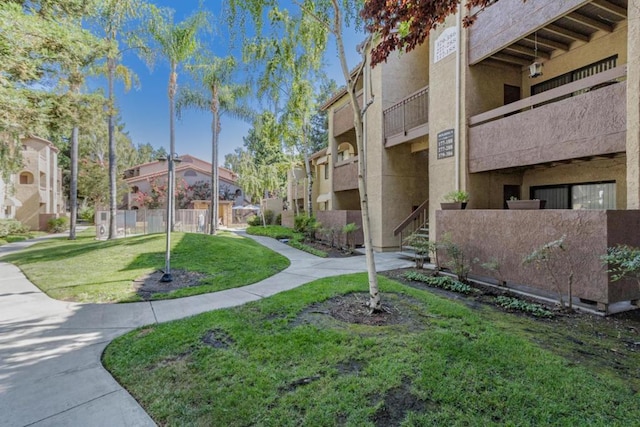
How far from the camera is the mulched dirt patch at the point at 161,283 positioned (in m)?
7.40

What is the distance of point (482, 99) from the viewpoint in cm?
963

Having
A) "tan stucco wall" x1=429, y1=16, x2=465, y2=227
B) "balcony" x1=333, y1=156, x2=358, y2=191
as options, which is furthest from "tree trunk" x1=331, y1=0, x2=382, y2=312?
"balcony" x1=333, y1=156, x2=358, y2=191

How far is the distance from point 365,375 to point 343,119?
1581cm

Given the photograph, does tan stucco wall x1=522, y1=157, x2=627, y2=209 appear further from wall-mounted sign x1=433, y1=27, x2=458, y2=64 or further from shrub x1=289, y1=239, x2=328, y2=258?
shrub x1=289, y1=239, x2=328, y2=258

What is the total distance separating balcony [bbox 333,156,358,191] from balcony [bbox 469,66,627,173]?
7.14 m

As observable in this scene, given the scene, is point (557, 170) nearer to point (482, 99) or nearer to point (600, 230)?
point (482, 99)

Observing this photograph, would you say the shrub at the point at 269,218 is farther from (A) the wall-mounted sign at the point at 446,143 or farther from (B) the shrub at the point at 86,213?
(B) the shrub at the point at 86,213

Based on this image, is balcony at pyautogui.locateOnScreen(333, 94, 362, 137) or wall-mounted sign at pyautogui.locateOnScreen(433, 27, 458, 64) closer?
wall-mounted sign at pyautogui.locateOnScreen(433, 27, 458, 64)

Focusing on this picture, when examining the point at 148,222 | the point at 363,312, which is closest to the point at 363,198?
the point at 363,312

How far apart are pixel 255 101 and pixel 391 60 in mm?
10217

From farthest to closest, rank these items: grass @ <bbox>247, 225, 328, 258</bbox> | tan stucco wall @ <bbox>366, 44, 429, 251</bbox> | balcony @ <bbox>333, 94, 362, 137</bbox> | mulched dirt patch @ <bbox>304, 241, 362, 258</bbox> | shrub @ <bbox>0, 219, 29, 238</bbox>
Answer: shrub @ <bbox>0, 219, 29, 238</bbox>
balcony @ <bbox>333, 94, 362, 137</bbox>
grass @ <bbox>247, 225, 328, 258</bbox>
tan stucco wall @ <bbox>366, 44, 429, 251</bbox>
mulched dirt patch @ <bbox>304, 241, 362, 258</bbox>

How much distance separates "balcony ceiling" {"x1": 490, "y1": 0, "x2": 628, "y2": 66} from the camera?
714cm

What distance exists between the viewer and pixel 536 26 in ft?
24.7

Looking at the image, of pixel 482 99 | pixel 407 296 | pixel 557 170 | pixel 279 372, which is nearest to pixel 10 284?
pixel 279 372
